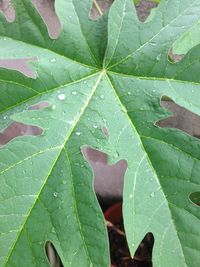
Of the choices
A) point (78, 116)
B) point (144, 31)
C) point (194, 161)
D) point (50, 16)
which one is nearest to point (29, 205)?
point (78, 116)

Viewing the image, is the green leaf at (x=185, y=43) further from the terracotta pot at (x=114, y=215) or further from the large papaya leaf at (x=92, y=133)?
the terracotta pot at (x=114, y=215)

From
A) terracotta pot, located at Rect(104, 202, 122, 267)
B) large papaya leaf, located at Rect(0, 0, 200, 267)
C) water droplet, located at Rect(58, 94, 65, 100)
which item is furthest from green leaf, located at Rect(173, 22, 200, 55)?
terracotta pot, located at Rect(104, 202, 122, 267)

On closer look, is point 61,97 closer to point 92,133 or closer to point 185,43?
point 92,133

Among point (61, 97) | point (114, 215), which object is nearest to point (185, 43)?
point (61, 97)

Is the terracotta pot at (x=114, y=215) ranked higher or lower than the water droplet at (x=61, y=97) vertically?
lower

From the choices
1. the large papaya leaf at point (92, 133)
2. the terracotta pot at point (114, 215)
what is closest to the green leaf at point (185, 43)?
the large papaya leaf at point (92, 133)

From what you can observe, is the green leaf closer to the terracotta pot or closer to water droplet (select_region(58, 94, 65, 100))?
water droplet (select_region(58, 94, 65, 100))

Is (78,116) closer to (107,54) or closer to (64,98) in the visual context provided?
(64,98)

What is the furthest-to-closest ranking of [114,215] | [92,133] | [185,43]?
[114,215] → [185,43] → [92,133]
